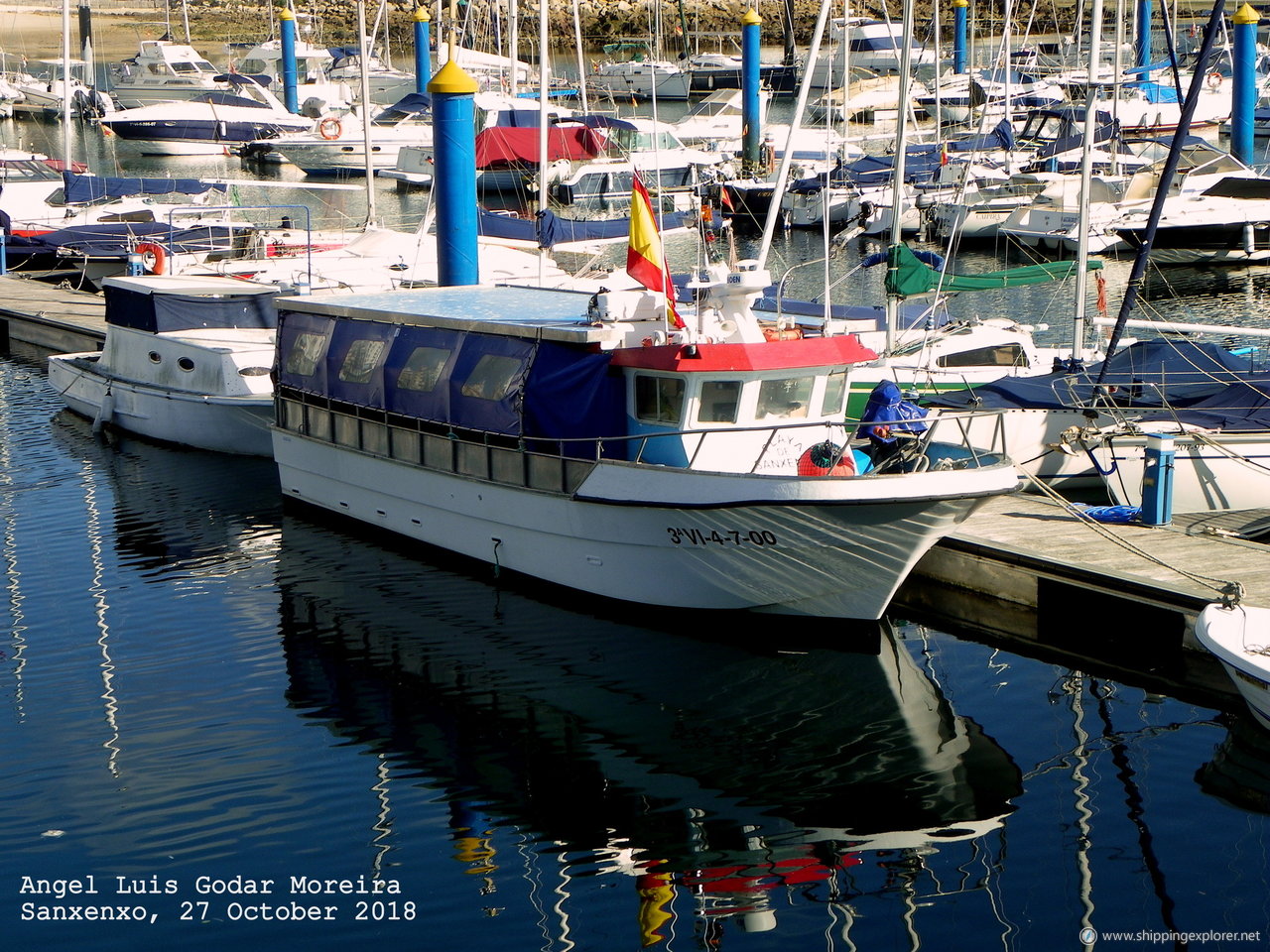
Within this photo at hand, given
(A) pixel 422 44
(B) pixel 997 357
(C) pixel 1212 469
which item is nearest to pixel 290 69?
(A) pixel 422 44

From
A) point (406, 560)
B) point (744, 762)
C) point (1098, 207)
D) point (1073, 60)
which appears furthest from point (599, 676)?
point (1073, 60)

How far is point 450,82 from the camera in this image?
25.4 metres

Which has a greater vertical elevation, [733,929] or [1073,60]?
[1073,60]

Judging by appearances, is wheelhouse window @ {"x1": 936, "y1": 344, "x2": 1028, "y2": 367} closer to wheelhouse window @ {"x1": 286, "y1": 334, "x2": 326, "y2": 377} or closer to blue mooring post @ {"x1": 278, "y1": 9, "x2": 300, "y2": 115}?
wheelhouse window @ {"x1": 286, "y1": 334, "x2": 326, "y2": 377}

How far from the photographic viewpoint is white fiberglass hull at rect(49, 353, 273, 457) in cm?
2705

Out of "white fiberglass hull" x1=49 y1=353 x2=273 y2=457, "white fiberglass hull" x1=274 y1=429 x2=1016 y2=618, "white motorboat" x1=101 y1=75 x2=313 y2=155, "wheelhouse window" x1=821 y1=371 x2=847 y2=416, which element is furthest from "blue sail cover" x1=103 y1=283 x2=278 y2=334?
"white motorboat" x1=101 y1=75 x2=313 y2=155

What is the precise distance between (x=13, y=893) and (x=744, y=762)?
6.59 metres

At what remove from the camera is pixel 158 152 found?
75.4 meters

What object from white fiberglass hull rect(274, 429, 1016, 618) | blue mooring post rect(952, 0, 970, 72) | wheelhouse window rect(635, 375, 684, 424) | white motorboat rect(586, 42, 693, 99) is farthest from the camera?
white motorboat rect(586, 42, 693, 99)

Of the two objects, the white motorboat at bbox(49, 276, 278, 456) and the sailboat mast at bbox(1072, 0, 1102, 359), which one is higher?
the sailboat mast at bbox(1072, 0, 1102, 359)

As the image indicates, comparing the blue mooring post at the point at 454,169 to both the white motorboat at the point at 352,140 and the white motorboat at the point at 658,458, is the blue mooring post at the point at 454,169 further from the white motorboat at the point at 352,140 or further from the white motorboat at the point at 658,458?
the white motorboat at the point at 352,140

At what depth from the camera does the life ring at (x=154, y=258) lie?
112ft

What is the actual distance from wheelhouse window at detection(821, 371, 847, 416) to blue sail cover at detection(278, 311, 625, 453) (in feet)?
7.93

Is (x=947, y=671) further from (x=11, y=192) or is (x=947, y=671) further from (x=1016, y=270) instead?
(x=11, y=192)
